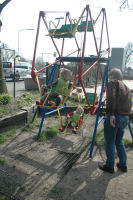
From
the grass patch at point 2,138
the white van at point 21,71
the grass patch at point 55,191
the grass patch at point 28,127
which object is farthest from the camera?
the white van at point 21,71

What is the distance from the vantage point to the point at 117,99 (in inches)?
96.1

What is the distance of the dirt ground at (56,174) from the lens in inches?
81.4

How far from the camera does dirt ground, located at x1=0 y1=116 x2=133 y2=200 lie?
2066 millimetres

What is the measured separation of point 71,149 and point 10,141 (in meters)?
1.23

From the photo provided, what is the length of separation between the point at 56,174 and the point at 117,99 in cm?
138

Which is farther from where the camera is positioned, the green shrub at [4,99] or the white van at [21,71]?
the white van at [21,71]

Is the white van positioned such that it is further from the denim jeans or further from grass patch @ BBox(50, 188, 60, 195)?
grass patch @ BBox(50, 188, 60, 195)

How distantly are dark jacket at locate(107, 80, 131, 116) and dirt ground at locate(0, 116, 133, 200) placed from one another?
0.94 m

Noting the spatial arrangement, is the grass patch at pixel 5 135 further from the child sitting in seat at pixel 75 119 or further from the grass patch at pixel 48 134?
the child sitting in seat at pixel 75 119

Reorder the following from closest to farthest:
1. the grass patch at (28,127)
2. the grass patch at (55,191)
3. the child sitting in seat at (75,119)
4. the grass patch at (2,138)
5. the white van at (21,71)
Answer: the grass patch at (55,191), the grass patch at (2,138), the child sitting in seat at (75,119), the grass patch at (28,127), the white van at (21,71)

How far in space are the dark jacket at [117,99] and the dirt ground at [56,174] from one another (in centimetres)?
94

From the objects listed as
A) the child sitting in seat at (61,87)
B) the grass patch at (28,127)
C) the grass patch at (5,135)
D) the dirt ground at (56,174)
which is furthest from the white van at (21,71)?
the dirt ground at (56,174)

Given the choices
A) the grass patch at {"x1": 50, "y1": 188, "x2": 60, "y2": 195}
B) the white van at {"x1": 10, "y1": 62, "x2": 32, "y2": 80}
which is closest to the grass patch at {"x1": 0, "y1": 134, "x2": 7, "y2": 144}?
the grass patch at {"x1": 50, "y1": 188, "x2": 60, "y2": 195}

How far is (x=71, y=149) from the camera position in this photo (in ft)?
10.8
